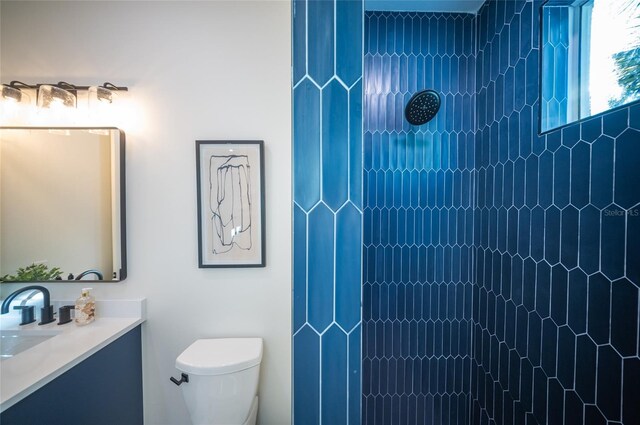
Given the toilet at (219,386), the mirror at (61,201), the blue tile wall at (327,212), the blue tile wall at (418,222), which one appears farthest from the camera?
the blue tile wall at (418,222)

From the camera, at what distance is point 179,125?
1.39 metres

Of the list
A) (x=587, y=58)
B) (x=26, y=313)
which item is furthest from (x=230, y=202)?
(x=587, y=58)

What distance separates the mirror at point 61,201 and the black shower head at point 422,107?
1519 millimetres

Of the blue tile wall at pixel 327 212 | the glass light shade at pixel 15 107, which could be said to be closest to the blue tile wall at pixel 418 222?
the blue tile wall at pixel 327 212

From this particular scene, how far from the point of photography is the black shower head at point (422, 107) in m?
1.33

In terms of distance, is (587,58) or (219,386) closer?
(587,58)

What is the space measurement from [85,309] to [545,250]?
2.11m

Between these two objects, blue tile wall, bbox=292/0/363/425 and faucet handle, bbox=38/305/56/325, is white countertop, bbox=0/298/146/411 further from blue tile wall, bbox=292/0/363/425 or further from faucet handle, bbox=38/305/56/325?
blue tile wall, bbox=292/0/363/425

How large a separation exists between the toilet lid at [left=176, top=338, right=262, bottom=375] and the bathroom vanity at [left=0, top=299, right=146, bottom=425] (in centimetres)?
33

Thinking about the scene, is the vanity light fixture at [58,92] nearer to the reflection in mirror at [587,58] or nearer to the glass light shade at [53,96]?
the glass light shade at [53,96]

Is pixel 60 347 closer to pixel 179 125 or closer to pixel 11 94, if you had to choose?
pixel 179 125

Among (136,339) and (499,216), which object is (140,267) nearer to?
(136,339)

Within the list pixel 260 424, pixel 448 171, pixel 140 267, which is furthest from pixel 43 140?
pixel 448 171

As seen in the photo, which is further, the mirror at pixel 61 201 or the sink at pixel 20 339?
the mirror at pixel 61 201
